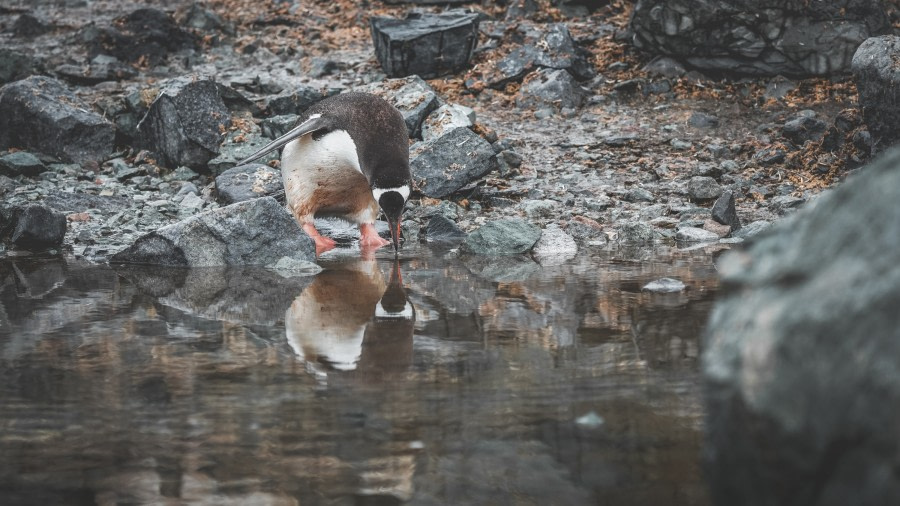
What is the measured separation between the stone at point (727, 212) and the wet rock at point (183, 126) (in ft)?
13.2

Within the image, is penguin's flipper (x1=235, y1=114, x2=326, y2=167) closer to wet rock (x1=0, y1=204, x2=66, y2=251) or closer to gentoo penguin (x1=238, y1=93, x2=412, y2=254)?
gentoo penguin (x1=238, y1=93, x2=412, y2=254)

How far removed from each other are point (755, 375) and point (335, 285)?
3394 mm

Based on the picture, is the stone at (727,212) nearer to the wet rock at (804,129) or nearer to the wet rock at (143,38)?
the wet rock at (804,129)

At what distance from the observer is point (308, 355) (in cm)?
295

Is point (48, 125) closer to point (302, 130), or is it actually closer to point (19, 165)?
point (19, 165)

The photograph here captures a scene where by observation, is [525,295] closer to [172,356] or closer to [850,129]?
[172,356]

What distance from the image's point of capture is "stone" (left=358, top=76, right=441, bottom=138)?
7.25 metres

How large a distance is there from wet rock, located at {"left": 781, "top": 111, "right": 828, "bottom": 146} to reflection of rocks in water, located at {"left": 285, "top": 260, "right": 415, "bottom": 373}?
3.79 meters

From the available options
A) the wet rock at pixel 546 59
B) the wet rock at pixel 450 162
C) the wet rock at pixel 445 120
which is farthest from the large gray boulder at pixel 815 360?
the wet rock at pixel 546 59

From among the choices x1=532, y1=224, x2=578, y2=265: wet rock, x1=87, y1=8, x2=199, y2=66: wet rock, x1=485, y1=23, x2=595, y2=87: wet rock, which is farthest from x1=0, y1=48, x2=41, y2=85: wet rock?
x1=532, y1=224, x2=578, y2=265: wet rock

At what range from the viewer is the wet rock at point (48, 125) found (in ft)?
24.3

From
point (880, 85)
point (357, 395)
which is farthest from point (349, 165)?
point (880, 85)

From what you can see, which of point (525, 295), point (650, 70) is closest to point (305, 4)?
point (650, 70)

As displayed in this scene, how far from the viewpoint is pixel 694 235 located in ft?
18.6
